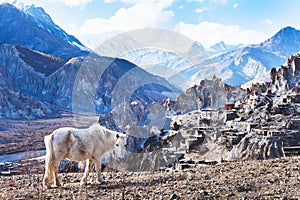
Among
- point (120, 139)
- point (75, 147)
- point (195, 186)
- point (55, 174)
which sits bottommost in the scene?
point (195, 186)

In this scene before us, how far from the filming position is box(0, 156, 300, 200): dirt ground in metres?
8.29

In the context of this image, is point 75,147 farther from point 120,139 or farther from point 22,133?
point 22,133

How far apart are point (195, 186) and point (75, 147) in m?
3.70

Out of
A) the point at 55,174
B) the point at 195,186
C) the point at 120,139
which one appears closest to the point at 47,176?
the point at 55,174

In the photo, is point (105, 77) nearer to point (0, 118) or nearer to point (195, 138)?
point (0, 118)

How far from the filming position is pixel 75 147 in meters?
10.8

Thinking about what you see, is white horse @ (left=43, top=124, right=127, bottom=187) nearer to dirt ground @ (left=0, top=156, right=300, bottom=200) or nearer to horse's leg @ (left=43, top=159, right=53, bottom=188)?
horse's leg @ (left=43, top=159, right=53, bottom=188)

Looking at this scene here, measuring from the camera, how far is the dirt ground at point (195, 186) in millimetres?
8289

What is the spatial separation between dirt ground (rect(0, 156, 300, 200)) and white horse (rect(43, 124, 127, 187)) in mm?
499

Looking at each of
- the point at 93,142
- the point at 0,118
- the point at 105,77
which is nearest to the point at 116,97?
the point at 105,77

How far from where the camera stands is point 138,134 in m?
43.2

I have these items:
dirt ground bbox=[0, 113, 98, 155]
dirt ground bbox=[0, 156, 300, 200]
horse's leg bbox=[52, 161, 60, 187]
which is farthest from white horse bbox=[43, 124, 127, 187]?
dirt ground bbox=[0, 113, 98, 155]

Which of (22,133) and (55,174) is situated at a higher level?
(55,174)

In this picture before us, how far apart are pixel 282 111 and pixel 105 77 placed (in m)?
118
